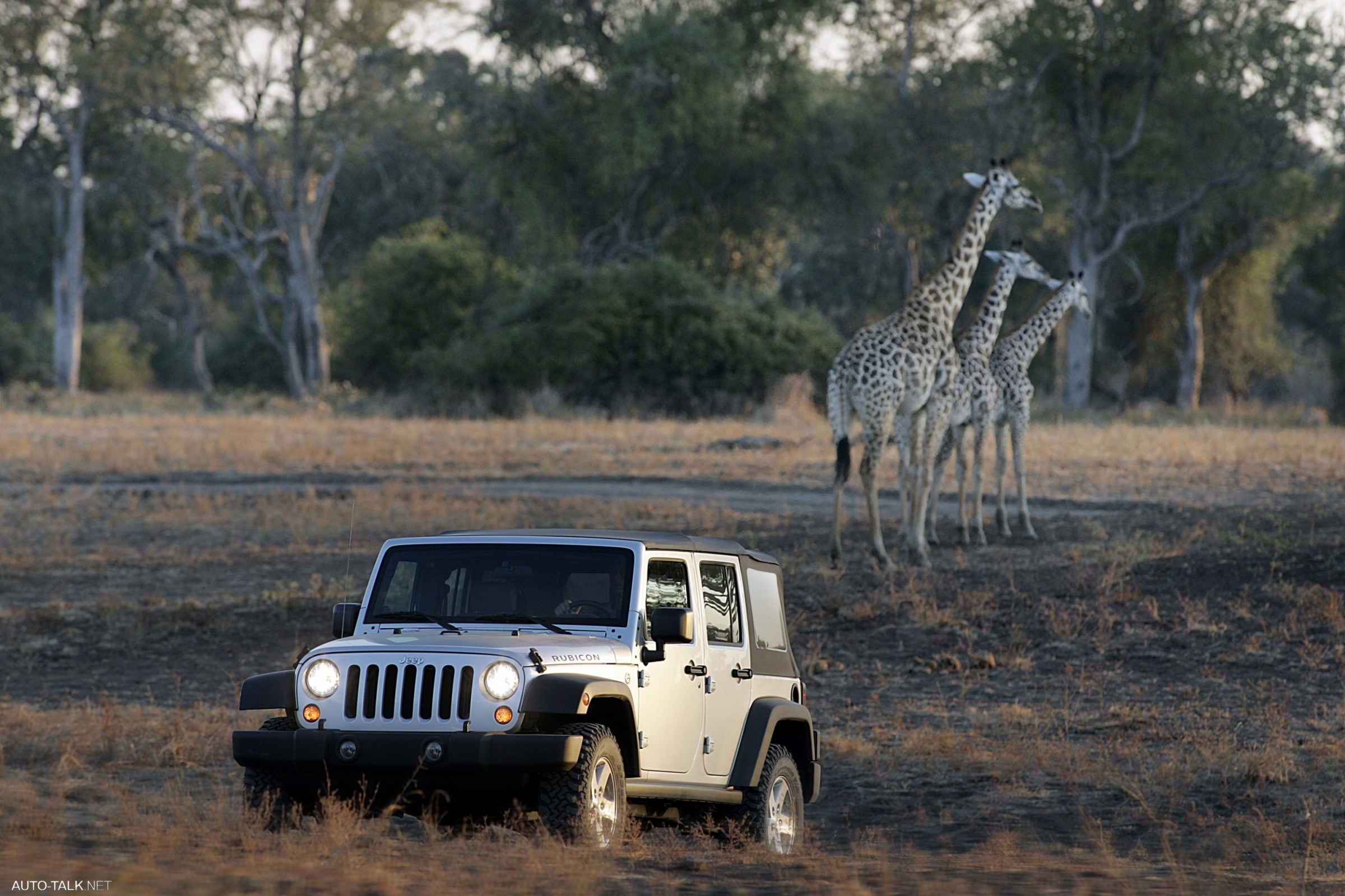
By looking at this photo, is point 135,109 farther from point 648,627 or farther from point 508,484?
point 648,627

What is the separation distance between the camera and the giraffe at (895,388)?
52.9 ft

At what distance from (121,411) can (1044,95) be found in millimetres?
28716

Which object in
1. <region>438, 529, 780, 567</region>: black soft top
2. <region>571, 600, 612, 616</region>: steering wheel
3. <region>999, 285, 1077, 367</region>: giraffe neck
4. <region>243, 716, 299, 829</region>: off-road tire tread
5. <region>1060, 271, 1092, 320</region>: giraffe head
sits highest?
<region>1060, 271, 1092, 320</region>: giraffe head

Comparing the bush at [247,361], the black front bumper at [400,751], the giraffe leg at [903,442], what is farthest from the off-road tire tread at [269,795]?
the bush at [247,361]

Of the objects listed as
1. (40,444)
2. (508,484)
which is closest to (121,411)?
(40,444)

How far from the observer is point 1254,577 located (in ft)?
47.6

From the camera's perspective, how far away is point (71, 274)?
52969 mm

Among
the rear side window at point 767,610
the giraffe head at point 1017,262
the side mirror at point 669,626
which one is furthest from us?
the giraffe head at point 1017,262

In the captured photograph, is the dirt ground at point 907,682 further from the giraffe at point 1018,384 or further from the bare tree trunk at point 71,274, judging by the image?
the bare tree trunk at point 71,274

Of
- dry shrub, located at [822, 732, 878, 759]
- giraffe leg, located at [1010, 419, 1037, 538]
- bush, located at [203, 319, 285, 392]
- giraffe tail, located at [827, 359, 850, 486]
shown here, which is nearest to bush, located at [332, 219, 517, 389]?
bush, located at [203, 319, 285, 392]

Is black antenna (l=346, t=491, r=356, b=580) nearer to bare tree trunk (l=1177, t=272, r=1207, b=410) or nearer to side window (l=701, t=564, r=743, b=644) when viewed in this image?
side window (l=701, t=564, r=743, b=644)

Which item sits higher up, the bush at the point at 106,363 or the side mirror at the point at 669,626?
the bush at the point at 106,363

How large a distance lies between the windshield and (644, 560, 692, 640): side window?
5.6 inches

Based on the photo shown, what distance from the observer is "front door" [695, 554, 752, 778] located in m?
7.13
